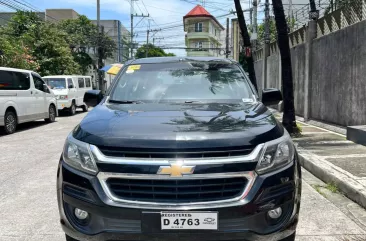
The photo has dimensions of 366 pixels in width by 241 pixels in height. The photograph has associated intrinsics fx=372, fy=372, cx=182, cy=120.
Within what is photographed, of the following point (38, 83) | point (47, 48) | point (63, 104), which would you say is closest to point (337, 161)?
point (38, 83)

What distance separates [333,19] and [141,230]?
10703 millimetres

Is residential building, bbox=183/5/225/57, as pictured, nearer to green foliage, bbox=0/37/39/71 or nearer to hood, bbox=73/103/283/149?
green foliage, bbox=0/37/39/71

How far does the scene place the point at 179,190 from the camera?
2.43m

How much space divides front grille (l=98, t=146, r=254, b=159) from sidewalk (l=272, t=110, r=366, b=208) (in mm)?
2745

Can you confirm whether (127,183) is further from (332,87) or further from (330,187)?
(332,87)

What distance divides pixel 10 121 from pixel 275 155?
1064cm

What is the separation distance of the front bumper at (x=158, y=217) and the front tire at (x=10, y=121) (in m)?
9.72

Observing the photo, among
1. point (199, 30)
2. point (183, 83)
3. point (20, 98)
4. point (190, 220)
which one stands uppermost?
point (199, 30)

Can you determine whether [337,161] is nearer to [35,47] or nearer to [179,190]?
[179,190]

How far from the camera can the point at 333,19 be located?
441 inches

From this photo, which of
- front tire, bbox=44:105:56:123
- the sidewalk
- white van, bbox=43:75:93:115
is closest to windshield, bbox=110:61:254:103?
the sidewalk

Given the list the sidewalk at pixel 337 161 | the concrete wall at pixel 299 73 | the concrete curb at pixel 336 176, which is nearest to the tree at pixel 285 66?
the sidewalk at pixel 337 161

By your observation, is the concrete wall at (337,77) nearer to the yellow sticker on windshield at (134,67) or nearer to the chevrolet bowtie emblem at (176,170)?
the yellow sticker on windshield at (134,67)

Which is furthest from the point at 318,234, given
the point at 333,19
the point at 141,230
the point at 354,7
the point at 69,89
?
the point at 69,89
